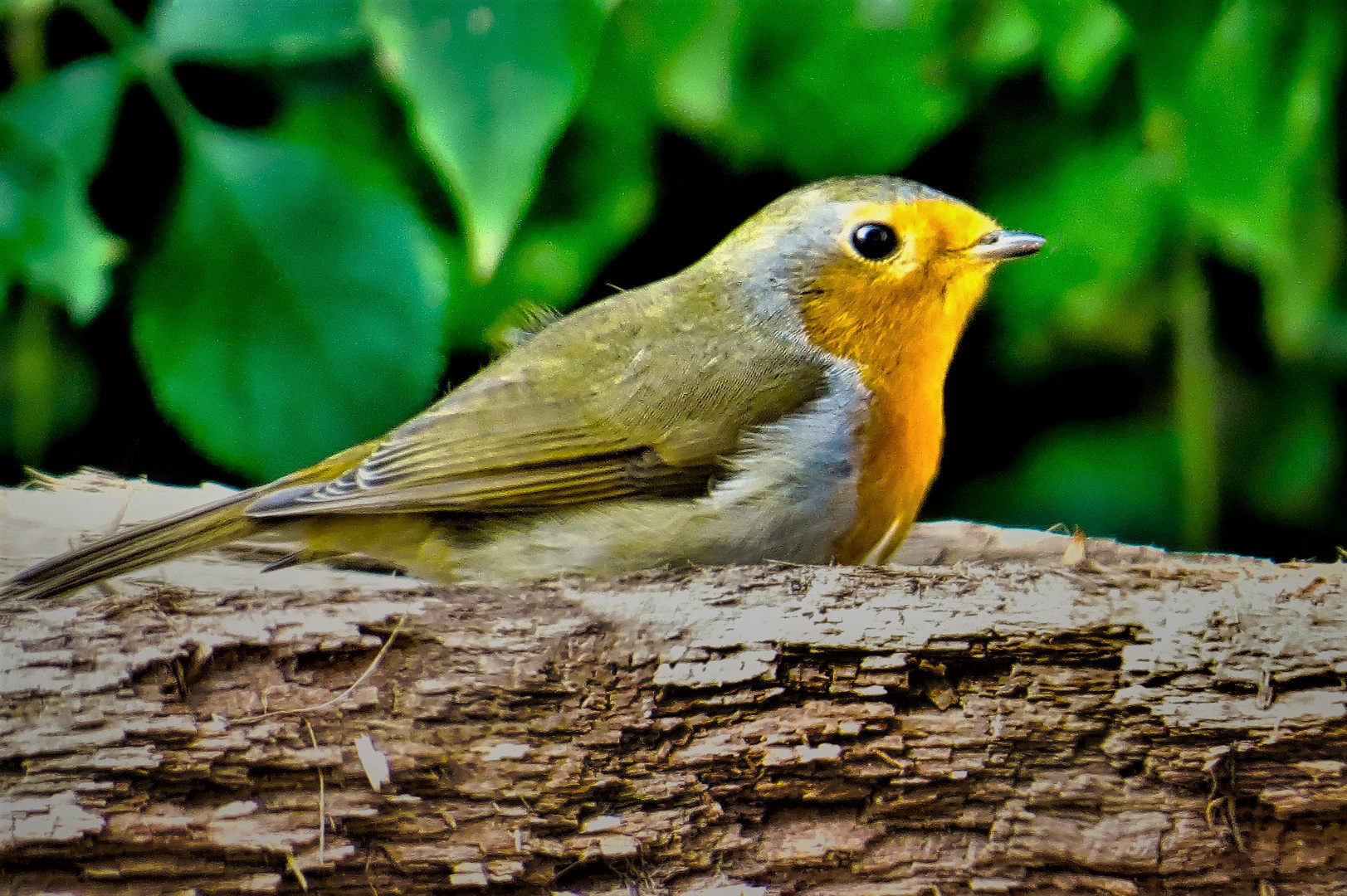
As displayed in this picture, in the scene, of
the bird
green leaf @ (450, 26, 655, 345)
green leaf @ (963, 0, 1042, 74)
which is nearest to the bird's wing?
the bird

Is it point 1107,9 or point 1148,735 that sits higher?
point 1107,9

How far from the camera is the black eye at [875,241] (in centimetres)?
185

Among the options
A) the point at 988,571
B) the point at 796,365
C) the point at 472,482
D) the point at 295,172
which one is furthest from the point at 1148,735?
the point at 295,172

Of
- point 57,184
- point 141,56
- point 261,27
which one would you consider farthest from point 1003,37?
point 57,184

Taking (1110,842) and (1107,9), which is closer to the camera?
(1110,842)

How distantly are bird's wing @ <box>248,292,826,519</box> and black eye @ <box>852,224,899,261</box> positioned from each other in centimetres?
17

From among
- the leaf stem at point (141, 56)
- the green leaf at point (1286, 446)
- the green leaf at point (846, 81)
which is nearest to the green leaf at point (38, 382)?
the leaf stem at point (141, 56)

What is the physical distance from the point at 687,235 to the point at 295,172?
0.73m

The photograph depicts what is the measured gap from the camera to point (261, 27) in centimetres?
232

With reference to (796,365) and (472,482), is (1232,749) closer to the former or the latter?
(796,365)

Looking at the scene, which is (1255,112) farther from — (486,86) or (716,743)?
(716,743)

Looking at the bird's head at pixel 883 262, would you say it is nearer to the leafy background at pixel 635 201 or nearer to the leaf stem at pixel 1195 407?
the leafy background at pixel 635 201

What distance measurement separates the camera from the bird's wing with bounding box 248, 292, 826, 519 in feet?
5.83

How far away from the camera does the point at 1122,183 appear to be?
2322 mm
